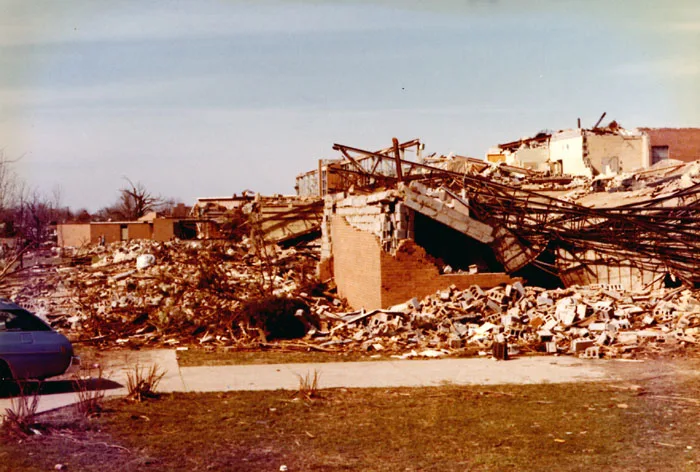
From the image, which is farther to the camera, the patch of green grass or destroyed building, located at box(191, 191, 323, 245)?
destroyed building, located at box(191, 191, 323, 245)

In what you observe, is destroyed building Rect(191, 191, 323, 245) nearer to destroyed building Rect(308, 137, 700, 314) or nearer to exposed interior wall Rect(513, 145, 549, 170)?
destroyed building Rect(308, 137, 700, 314)

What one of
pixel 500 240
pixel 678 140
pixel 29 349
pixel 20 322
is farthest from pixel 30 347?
pixel 678 140

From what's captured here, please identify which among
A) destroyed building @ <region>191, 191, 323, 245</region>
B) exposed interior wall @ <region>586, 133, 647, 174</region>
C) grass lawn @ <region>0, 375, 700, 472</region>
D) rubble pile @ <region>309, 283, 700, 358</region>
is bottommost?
grass lawn @ <region>0, 375, 700, 472</region>

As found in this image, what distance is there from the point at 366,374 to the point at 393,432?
4.00 m

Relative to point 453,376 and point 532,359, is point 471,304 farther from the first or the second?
point 453,376

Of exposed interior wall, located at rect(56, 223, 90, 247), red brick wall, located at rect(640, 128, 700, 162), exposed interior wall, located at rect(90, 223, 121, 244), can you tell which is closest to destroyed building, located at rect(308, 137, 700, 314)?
red brick wall, located at rect(640, 128, 700, 162)

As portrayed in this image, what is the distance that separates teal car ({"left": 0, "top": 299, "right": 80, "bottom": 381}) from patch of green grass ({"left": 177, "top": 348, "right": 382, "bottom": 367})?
10.6 feet

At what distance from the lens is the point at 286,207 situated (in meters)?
33.0

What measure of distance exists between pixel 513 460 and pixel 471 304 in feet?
A: 32.8

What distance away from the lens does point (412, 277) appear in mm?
18875

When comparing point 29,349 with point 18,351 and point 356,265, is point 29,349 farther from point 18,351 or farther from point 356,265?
point 356,265

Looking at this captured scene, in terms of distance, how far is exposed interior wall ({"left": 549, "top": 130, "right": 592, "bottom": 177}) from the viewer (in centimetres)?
4406

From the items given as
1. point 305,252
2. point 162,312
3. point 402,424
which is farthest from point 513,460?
point 305,252

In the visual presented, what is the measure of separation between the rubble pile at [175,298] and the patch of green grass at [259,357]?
1246 millimetres
